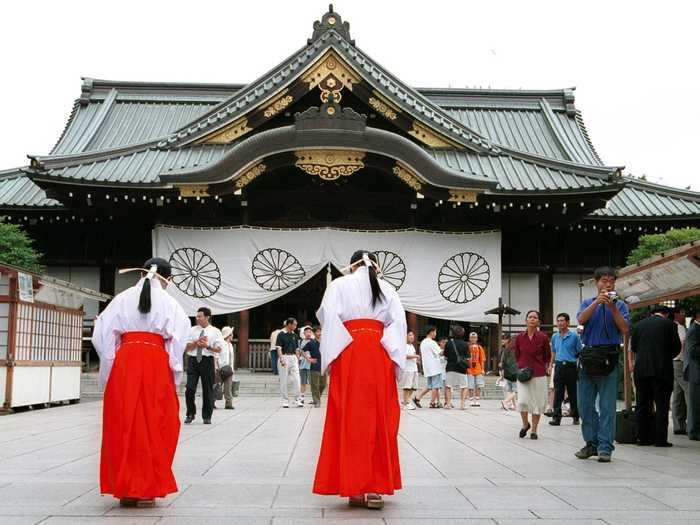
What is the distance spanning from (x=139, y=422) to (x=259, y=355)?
16.5 metres

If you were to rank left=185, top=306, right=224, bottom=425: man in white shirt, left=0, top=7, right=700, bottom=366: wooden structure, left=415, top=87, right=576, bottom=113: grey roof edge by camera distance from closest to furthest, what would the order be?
left=185, top=306, right=224, bottom=425: man in white shirt → left=0, top=7, right=700, bottom=366: wooden structure → left=415, top=87, right=576, bottom=113: grey roof edge

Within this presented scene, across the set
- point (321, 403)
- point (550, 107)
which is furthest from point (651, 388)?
point (550, 107)

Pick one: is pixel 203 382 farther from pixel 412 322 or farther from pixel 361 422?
pixel 412 322

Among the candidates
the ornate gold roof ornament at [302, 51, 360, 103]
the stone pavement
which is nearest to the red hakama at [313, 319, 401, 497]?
the stone pavement

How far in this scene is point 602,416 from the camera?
8.02 meters

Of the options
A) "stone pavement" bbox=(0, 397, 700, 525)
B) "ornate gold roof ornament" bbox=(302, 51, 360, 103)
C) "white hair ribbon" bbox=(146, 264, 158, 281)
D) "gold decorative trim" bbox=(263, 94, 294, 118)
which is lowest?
"stone pavement" bbox=(0, 397, 700, 525)

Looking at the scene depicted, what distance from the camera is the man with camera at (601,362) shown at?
8.01 meters

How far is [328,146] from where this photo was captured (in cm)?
2059

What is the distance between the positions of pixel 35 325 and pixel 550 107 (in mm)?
20312

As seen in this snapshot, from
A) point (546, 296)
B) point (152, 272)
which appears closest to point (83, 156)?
point (546, 296)

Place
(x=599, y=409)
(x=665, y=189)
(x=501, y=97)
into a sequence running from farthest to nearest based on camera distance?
(x=501, y=97), (x=665, y=189), (x=599, y=409)

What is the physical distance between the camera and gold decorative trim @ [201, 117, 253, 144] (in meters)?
22.2

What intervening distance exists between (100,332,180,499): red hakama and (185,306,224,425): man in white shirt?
6.29 m

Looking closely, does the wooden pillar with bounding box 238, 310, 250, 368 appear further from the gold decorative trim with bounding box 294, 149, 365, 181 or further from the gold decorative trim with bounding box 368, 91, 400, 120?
the gold decorative trim with bounding box 368, 91, 400, 120
